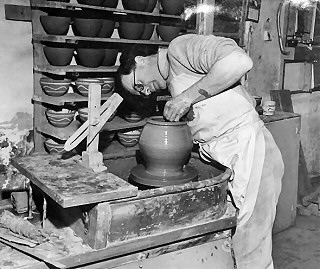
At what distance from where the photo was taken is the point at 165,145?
198 cm

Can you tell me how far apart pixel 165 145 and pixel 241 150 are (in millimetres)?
360

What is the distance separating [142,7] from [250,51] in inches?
54.9

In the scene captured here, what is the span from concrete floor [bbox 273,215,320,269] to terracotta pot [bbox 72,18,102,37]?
6.83 ft

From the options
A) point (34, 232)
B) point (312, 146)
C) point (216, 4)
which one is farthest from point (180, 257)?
point (312, 146)

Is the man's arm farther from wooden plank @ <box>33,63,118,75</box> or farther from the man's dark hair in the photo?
wooden plank @ <box>33,63,118,75</box>

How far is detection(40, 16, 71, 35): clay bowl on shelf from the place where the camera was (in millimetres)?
2723

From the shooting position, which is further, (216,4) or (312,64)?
(312,64)

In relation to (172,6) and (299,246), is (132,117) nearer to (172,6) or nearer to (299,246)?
(172,6)

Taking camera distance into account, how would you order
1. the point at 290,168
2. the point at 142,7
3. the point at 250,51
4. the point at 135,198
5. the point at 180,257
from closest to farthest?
the point at 135,198
the point at 180,257
the point at 142,7
the point at 290,168
the point at 250,51

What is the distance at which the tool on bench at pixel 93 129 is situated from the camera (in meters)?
1.80

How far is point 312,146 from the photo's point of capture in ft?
16.2

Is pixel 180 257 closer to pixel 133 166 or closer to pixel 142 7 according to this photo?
pixel 133 166

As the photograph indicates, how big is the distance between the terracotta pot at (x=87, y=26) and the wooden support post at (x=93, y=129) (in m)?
1.13

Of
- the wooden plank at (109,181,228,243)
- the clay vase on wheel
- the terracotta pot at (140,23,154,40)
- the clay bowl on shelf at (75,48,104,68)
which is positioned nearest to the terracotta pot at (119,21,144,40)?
the terracotta pot at (140,23,154,40)
